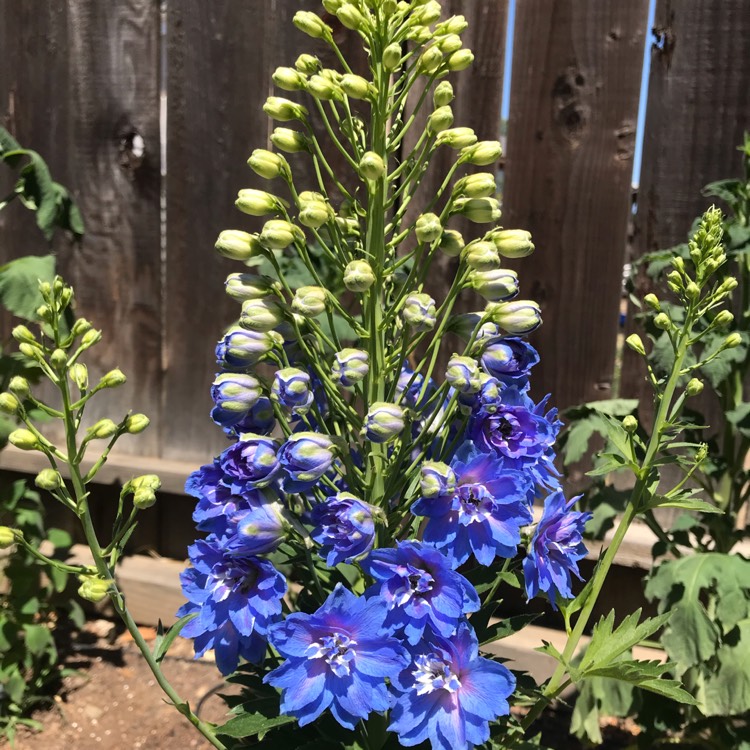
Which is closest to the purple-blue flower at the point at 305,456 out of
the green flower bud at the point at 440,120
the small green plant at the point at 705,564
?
the green flower bud at the point at 440,120

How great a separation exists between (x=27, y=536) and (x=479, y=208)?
5.95 feet

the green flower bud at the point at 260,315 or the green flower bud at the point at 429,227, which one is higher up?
the green flower bud at the point at 429,227

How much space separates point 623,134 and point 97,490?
2111 mm

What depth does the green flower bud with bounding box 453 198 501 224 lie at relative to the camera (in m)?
0.99

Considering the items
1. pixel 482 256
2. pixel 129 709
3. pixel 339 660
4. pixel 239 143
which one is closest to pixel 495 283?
pixel 482 256

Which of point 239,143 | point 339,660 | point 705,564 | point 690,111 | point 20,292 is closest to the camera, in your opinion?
point 339,660

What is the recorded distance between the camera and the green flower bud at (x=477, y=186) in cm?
96

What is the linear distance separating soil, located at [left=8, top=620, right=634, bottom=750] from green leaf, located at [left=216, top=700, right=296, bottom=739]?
106 cm

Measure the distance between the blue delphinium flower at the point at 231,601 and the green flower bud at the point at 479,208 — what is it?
53cm

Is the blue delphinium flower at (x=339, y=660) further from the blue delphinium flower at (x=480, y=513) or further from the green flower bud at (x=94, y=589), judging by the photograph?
the green flower bud at (x=94, y=589)

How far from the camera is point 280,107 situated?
39.9 inches

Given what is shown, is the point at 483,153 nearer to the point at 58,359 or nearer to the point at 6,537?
the point at 58,359

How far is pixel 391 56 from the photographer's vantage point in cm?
94

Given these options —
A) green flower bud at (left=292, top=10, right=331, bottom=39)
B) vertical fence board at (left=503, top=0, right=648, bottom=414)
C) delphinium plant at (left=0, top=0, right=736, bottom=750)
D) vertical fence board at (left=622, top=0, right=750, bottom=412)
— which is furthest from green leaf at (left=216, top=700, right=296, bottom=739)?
vertical fence board at (left=622, top=0, right=750, bottom=412)
